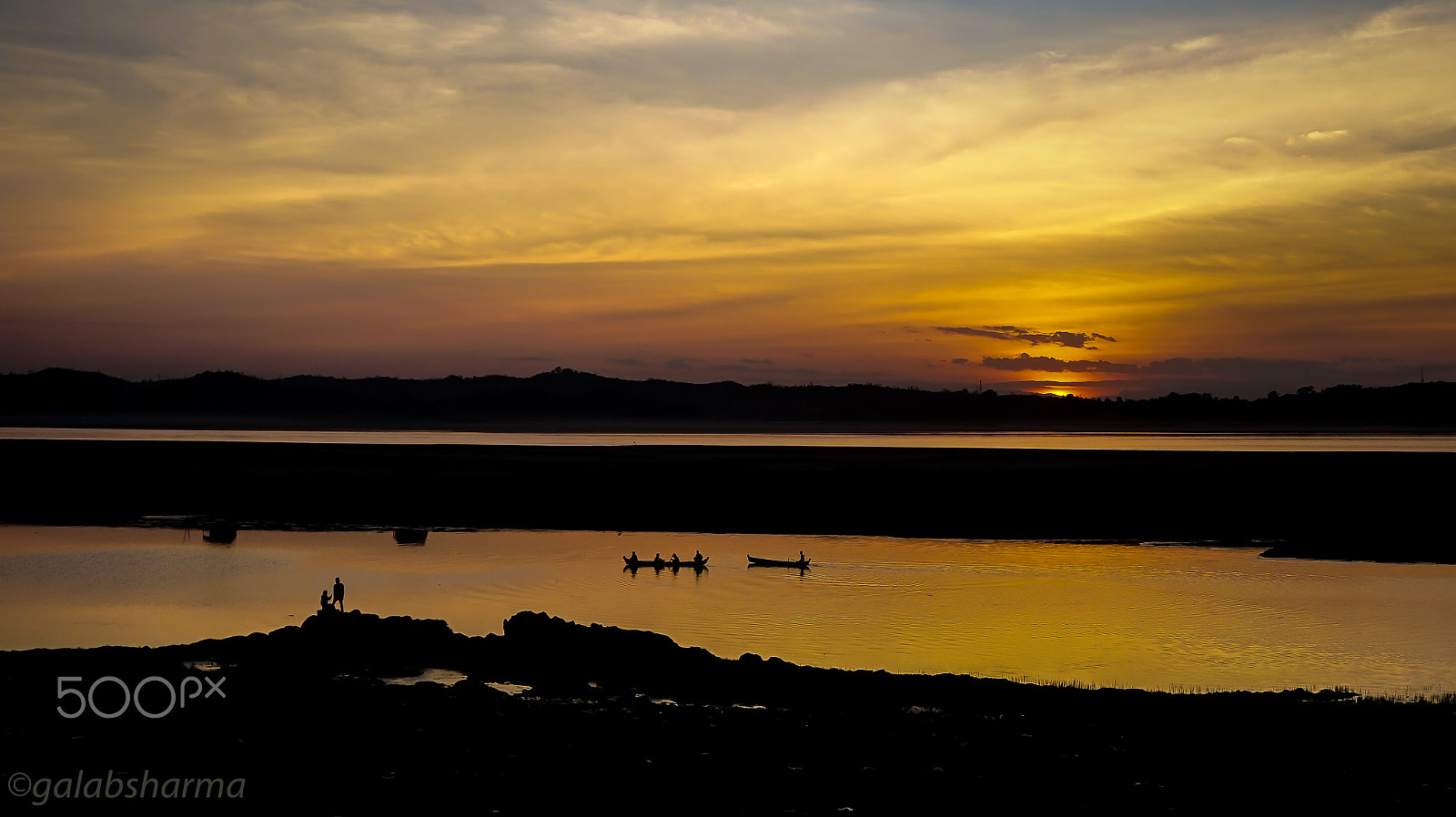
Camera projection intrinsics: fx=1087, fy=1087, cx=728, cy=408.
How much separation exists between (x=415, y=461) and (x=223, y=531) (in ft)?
131

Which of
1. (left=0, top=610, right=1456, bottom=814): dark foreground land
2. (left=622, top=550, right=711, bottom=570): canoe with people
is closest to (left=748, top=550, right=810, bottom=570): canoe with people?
(left=622, top=550, right=711, bottom=570): canoe with people

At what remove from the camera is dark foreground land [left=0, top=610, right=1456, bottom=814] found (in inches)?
495

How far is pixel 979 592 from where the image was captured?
33000 millimetres

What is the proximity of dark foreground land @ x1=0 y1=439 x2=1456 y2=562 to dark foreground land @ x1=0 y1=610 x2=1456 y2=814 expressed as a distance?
29.2m

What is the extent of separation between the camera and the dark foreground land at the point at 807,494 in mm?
49688

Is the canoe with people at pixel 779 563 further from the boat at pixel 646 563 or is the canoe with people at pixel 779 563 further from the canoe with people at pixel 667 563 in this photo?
the boat at pixel 646 563

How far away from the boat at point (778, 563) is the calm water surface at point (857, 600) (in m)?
0.40

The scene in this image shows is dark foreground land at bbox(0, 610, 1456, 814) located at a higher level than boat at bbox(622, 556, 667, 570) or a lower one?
higher

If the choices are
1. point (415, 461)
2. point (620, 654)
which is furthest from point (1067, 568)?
point (415, 461)

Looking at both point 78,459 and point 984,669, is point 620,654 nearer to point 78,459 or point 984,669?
point 984,669

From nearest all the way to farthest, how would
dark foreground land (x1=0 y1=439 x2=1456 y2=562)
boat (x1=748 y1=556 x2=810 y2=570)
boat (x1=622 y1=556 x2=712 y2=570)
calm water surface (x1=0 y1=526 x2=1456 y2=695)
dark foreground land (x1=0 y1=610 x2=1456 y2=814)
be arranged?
dark foreground land (x1=0 y1=610 x2=1456 y2=814) → calm water surface (x1=0 y1=526 x2=1456 y2=695) → boat (x1=622 y1=556 x2=712 y2=570) → boat (x1=748 y1=556 x2=810 y2=570) → dark foreground land (x1=0 y1=439 x2=1456 y2=562)

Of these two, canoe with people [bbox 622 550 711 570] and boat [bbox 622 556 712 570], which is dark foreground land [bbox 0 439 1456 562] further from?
boat [bbox 622 556 712 570]

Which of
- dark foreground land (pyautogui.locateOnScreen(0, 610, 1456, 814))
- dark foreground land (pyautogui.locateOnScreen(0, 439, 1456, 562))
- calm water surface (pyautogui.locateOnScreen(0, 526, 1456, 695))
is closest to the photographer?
dark foreground land (pyautogui.locateOnScreen(0, 610, 1456, 814))

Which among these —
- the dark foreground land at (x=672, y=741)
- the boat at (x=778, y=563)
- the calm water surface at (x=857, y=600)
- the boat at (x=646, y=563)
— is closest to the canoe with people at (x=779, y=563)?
the boat at (x=778, y=563)
